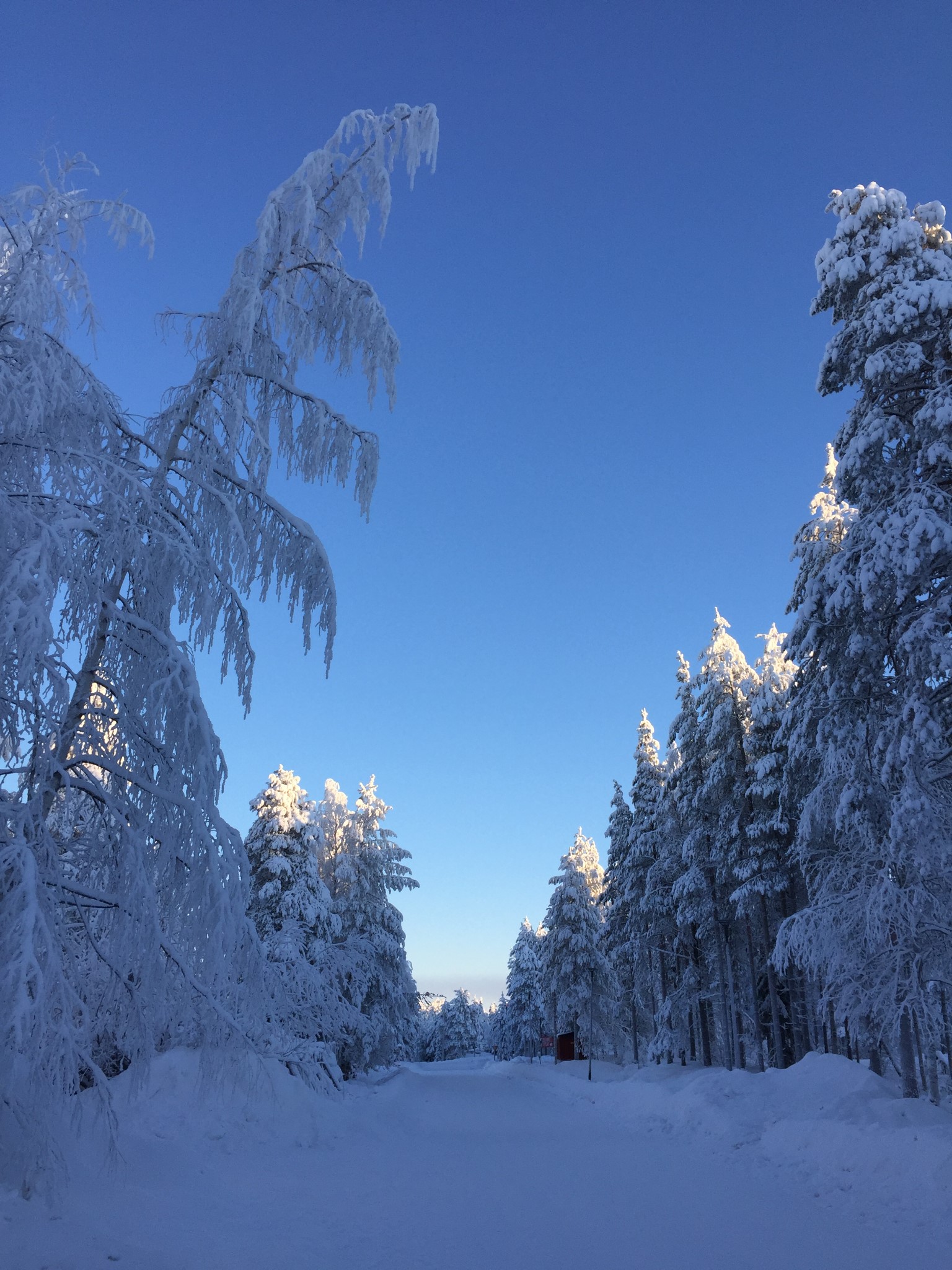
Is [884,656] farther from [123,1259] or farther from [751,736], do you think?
[751,736]

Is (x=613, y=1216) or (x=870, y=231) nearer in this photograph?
(x=613, y=1216)

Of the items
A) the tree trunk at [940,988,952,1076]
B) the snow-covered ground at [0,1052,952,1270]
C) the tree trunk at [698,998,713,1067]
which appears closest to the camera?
the snow-covered ground at [0,1052,952,1270]

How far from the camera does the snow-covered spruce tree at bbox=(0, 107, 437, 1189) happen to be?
16.6 ft

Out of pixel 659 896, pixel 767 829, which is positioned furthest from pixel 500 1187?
pixel 659 896

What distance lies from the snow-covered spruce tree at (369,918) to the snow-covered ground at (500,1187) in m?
10.8

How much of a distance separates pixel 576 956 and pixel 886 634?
3157 cm

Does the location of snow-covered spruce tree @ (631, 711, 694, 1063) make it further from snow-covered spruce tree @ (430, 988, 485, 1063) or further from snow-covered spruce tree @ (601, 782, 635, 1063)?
snow-covered spruce tree @ (430, 988, 485, 1063)

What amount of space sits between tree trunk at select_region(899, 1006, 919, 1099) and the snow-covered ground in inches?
27.6

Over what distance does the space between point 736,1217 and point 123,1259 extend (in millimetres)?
6207

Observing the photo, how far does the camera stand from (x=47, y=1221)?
6.27 m

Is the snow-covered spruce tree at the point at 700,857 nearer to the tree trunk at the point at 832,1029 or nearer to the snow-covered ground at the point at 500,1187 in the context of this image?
the tree trunk at the point at 832,1029

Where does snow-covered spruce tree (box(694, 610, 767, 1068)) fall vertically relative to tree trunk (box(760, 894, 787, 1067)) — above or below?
above

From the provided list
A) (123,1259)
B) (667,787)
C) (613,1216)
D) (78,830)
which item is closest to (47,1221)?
(123,1259)

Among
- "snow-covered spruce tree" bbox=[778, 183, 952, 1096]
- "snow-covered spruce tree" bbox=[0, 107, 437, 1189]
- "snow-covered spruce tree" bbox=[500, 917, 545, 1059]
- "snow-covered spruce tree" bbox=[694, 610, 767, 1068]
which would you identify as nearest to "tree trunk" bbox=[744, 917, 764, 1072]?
"snow-covered spruce tree" bbox=[694, 610, 767, 1068]
